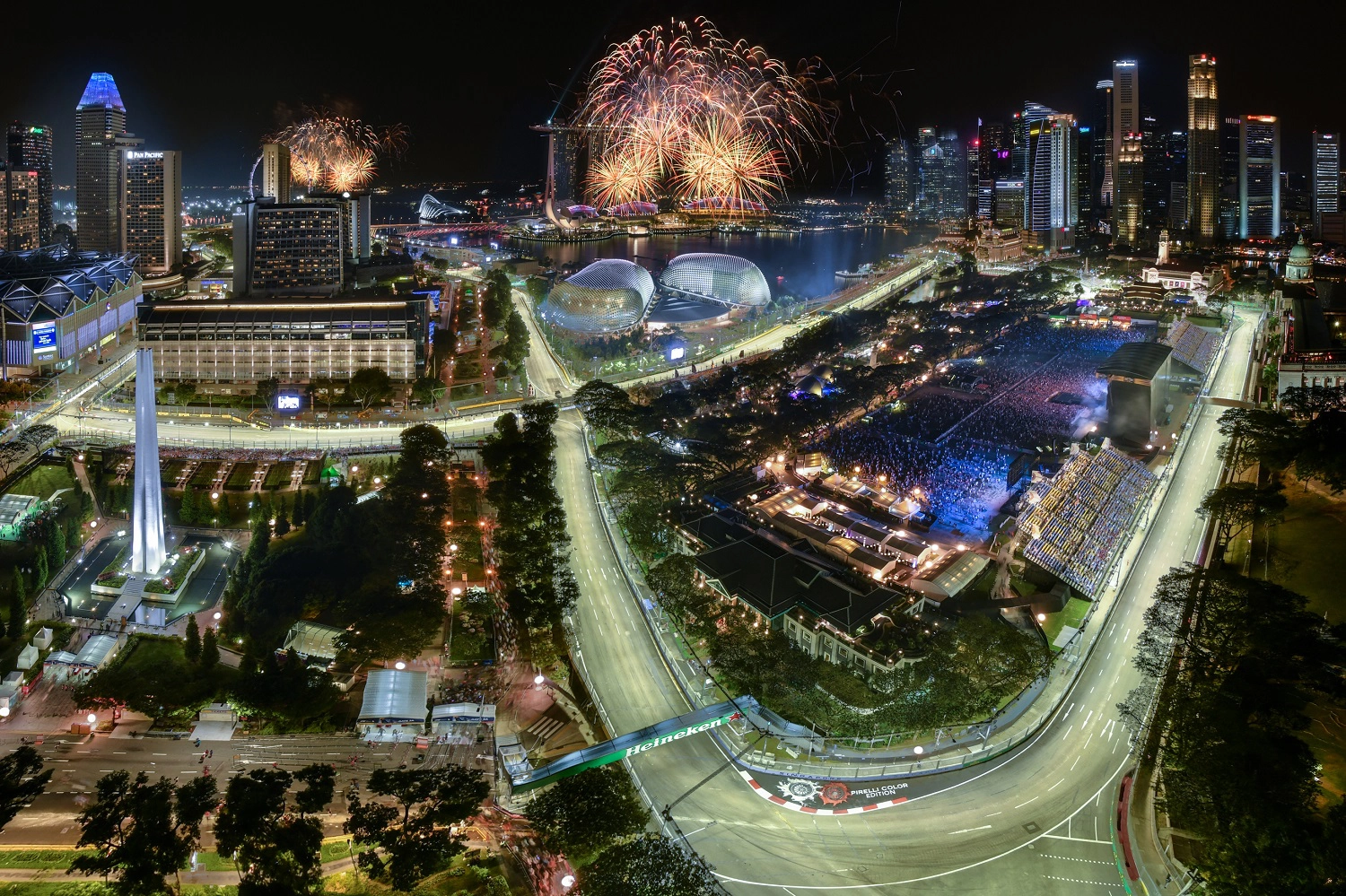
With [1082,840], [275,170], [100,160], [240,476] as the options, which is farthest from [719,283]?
[100,160]

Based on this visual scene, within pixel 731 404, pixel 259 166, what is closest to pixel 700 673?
pixel 731 404

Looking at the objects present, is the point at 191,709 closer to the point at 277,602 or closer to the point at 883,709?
the point at 277,602

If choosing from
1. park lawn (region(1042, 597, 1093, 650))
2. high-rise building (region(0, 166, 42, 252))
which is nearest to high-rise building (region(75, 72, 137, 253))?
high-rise building (region(0, 166, 42, 252))

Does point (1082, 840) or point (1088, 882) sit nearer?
point (1088, 882)

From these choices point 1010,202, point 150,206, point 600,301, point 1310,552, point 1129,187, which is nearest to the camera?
point 1310,552

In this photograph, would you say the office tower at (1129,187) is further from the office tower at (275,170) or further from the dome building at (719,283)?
the office tower at (275,170)

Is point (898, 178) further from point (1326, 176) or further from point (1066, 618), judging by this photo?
point (1066, 618)

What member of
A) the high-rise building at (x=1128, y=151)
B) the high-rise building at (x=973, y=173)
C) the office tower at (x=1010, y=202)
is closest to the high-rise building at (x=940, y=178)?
the high-rise building at (x=973, y=173)
